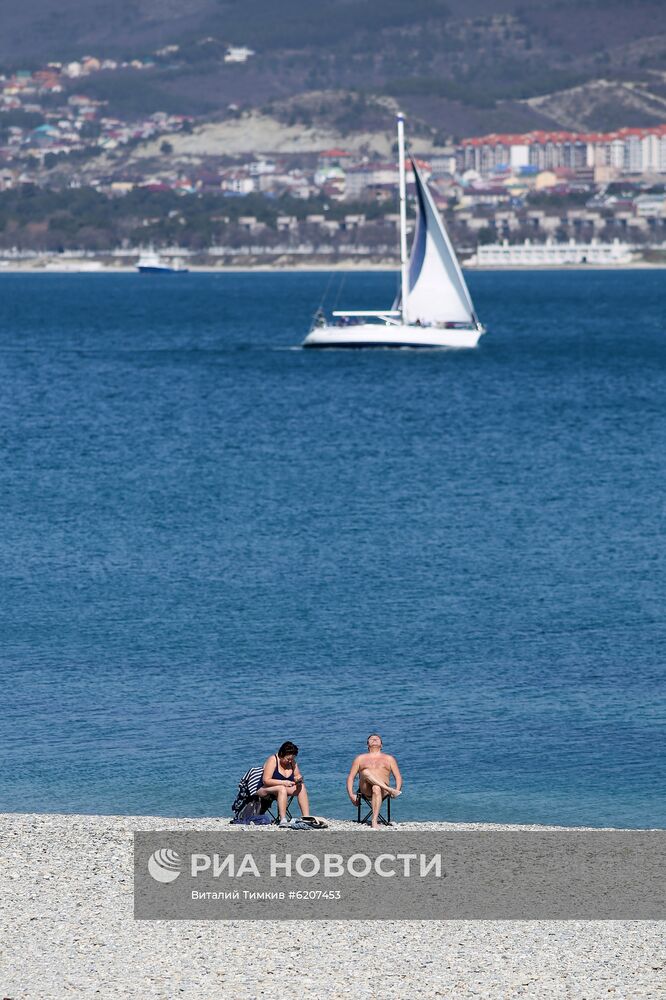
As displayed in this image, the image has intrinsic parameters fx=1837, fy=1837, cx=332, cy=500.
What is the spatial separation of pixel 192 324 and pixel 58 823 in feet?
357

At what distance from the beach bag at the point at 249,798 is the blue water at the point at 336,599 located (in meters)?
1.96

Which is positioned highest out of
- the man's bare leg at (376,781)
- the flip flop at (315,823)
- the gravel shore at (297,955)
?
the man's bare leg at (376,781)

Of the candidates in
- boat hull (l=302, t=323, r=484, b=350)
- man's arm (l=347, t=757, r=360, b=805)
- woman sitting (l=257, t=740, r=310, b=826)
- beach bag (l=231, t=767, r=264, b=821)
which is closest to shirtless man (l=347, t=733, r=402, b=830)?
man's arm (l=347, t=757, r=360, b=805)

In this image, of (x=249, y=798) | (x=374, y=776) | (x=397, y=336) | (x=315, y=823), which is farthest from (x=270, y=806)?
(x=397, y=336)

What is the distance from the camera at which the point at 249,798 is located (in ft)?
51.6

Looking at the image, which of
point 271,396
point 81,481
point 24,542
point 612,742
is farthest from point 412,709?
point 271,396

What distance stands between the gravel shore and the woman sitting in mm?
2079

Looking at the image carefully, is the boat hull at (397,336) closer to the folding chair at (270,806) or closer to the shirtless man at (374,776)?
the shirtless man at (374,776)

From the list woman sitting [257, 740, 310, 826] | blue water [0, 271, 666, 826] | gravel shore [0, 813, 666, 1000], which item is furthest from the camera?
blue water [0, 271, 666, 826]

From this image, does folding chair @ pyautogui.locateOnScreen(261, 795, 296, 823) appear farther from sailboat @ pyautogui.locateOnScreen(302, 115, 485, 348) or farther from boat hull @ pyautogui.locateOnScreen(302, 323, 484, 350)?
boat hull @ pyautogui.locateOnScreen(302, 323, 484, 350)

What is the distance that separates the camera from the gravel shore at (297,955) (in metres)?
12.0

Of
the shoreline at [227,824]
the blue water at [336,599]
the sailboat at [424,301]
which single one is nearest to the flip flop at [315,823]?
the shoreline at [227,824]

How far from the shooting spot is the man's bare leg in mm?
15742

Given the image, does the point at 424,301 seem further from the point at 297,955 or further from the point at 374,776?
the point at 297,955
